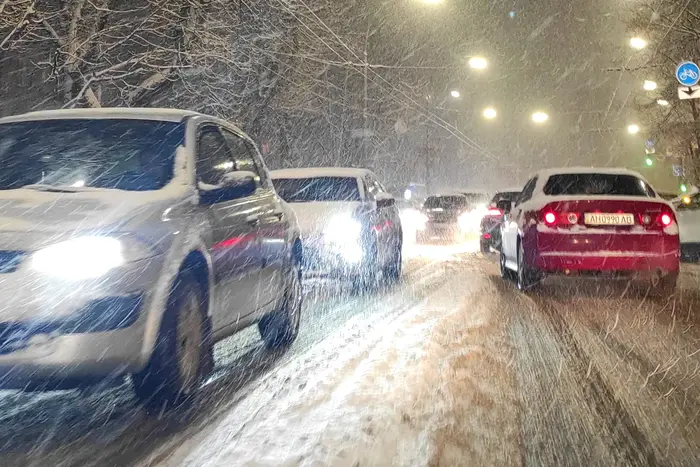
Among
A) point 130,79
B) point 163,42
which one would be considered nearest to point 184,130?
point 163,42

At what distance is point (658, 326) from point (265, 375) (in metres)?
4.14

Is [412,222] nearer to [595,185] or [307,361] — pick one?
[595,185]

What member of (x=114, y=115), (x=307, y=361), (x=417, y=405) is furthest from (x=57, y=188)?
(x=417, y=405)

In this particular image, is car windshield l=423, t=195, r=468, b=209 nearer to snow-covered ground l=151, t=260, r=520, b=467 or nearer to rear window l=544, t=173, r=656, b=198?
rear window l=544, t=173, r=656, b=198

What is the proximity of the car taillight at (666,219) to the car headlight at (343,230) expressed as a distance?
373cm

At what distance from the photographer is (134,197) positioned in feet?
14.2

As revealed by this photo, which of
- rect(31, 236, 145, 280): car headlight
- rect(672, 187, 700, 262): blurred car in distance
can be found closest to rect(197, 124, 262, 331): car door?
rect(31, 236, 145, 280): car headlight

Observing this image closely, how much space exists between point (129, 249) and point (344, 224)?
235 inches

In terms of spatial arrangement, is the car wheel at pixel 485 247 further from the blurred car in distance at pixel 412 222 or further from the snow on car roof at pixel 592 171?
the blurred car in distance at pixel 412 222

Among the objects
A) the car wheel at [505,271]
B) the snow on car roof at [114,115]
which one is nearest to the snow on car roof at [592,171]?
the car wheel at [505,271]

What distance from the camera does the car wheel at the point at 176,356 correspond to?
4230 mm

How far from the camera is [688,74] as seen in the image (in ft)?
54.3

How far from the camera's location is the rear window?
9.81m

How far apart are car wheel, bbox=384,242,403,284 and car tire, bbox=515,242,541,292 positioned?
218 centimetres
